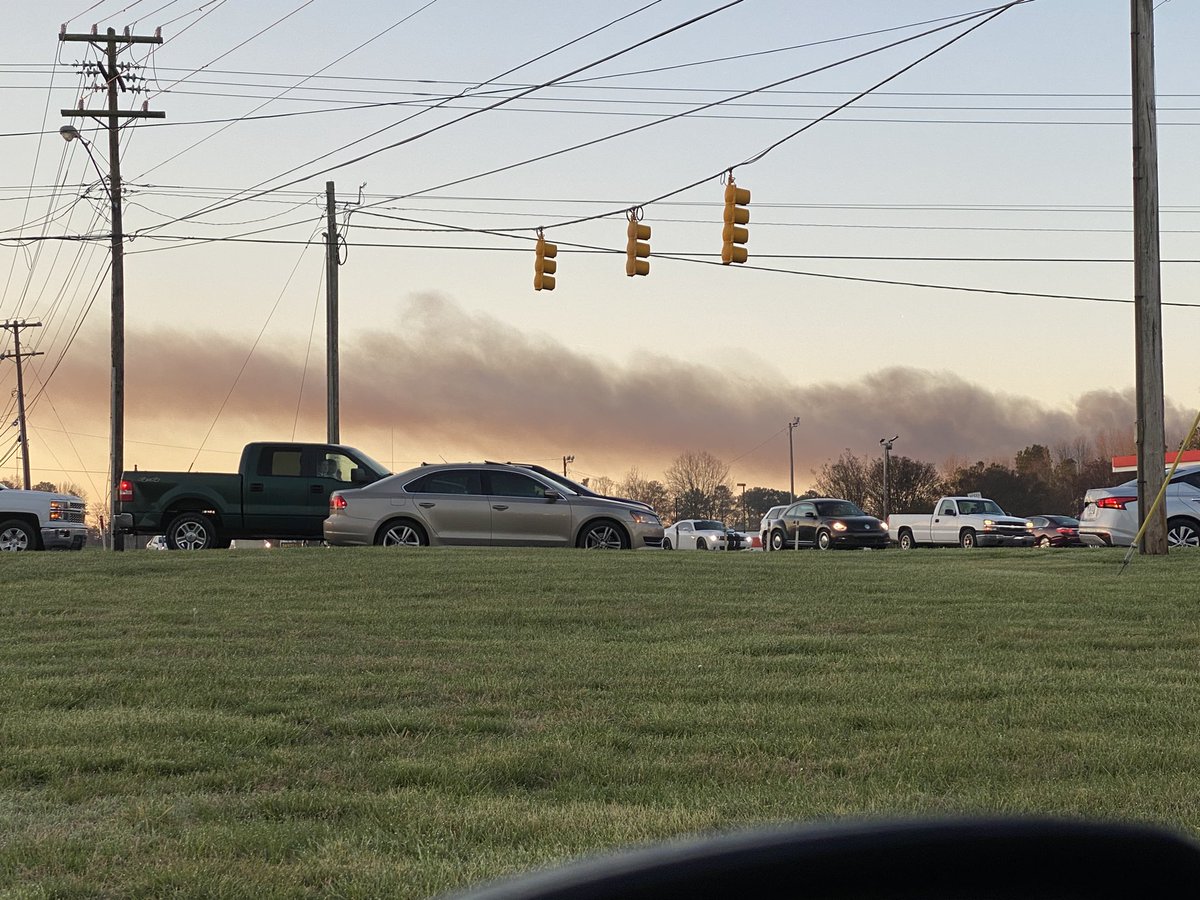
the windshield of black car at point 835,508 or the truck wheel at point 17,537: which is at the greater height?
the windshield of black car at point 835,508

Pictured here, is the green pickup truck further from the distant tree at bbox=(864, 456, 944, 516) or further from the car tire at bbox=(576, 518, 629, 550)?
the distant tree at bbox=(864, 456, 944, 516)

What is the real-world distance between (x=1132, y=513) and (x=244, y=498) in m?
16.3

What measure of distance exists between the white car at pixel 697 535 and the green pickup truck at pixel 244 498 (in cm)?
3399

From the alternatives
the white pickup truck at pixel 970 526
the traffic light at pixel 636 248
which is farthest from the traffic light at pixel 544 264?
the white pickup truck at pixel 970 526

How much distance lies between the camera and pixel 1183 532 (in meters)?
25.1

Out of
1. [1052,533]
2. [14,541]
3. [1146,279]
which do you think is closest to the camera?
[1146,279]

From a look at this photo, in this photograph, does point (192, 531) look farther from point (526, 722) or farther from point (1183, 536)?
point (526, 722)

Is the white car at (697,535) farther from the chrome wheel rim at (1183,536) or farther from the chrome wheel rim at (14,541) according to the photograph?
the chrome wheel rim at (14,541)

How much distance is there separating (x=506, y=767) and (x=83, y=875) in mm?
2052

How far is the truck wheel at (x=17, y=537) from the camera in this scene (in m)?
24.8

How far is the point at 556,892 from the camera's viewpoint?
0.76m

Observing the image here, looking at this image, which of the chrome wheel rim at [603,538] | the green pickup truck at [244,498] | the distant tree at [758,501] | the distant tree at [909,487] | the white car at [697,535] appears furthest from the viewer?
the distant tree at [758,501]

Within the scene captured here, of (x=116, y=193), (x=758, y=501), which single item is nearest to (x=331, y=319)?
(x=116, y=193)

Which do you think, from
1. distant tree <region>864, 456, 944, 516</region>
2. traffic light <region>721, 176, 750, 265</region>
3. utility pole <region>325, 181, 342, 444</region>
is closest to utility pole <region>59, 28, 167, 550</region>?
utility pole <region>325, 181, 342, 444</region>
